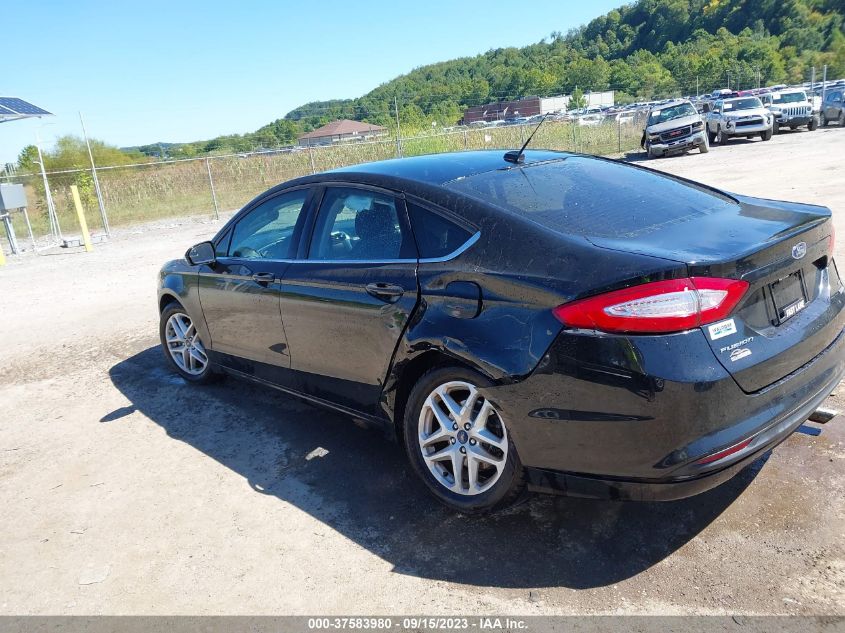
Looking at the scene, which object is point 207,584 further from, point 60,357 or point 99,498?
point 60,357

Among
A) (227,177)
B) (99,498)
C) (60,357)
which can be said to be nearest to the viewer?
(99,498)

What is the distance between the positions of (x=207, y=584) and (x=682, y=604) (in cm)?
200

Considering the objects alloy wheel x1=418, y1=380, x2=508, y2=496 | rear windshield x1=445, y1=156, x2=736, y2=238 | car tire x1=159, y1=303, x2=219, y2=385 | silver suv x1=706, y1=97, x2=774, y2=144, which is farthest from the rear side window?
silver suv x1=706, y1=97, x2=774, y2=144

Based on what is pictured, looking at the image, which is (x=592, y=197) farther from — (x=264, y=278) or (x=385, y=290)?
(x=264, y=278)

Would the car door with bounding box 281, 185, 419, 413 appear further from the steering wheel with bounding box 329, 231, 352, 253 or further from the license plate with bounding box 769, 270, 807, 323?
the license plate with bounding box 769, 270, 807, 323

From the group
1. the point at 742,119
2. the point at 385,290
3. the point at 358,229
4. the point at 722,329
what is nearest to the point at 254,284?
the point at 358,229

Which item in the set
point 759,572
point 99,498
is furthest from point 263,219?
point 759,572

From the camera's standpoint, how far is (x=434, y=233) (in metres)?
3.23

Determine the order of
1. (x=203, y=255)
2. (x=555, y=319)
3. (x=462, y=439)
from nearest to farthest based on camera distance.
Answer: (x=555, y=319), (x=462, y=439), (x=203, y=255)

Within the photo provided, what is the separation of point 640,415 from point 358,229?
194 centimetres

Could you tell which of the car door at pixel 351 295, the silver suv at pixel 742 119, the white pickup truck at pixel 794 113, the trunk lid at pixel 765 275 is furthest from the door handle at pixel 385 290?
the white pickup truck at pixel 794 113

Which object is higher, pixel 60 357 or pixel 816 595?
pixel 60 357

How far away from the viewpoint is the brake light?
2.41 m

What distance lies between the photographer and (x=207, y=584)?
2922 millimetres
